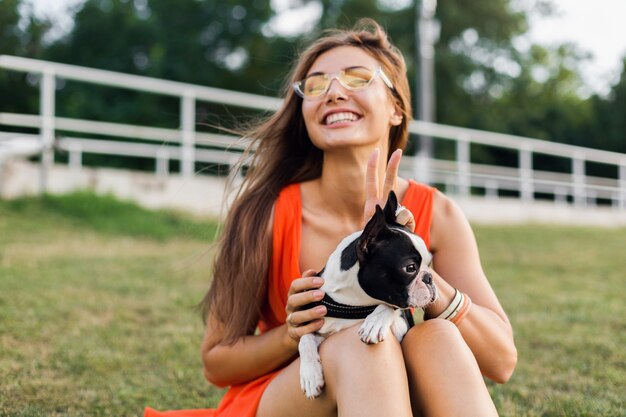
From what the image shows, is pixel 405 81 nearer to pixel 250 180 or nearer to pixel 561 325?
pixel 250 180

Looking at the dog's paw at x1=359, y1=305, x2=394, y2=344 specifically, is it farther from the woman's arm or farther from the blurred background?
the blurred background

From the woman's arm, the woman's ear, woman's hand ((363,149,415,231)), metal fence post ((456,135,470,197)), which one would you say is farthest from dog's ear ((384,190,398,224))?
metal fence post ((456,135,470,197))

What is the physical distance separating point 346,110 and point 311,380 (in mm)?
922

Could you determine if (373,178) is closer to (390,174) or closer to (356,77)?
(390,174)

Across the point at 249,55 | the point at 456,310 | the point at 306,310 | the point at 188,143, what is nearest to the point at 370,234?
the point at 306,310

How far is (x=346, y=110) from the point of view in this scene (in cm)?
236

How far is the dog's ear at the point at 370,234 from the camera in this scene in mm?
1848

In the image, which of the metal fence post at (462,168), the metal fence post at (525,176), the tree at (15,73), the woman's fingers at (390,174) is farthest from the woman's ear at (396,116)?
the tree at (15,73)

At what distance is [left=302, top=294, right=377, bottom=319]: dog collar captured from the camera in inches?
79.0

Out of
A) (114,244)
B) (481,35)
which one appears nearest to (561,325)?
(114,244)

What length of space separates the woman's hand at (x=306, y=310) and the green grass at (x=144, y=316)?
63 centimetres

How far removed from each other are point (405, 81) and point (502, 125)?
26806 millimetres

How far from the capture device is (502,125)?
28234 millimetres

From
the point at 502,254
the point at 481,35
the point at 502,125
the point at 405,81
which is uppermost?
the point at 481,35
